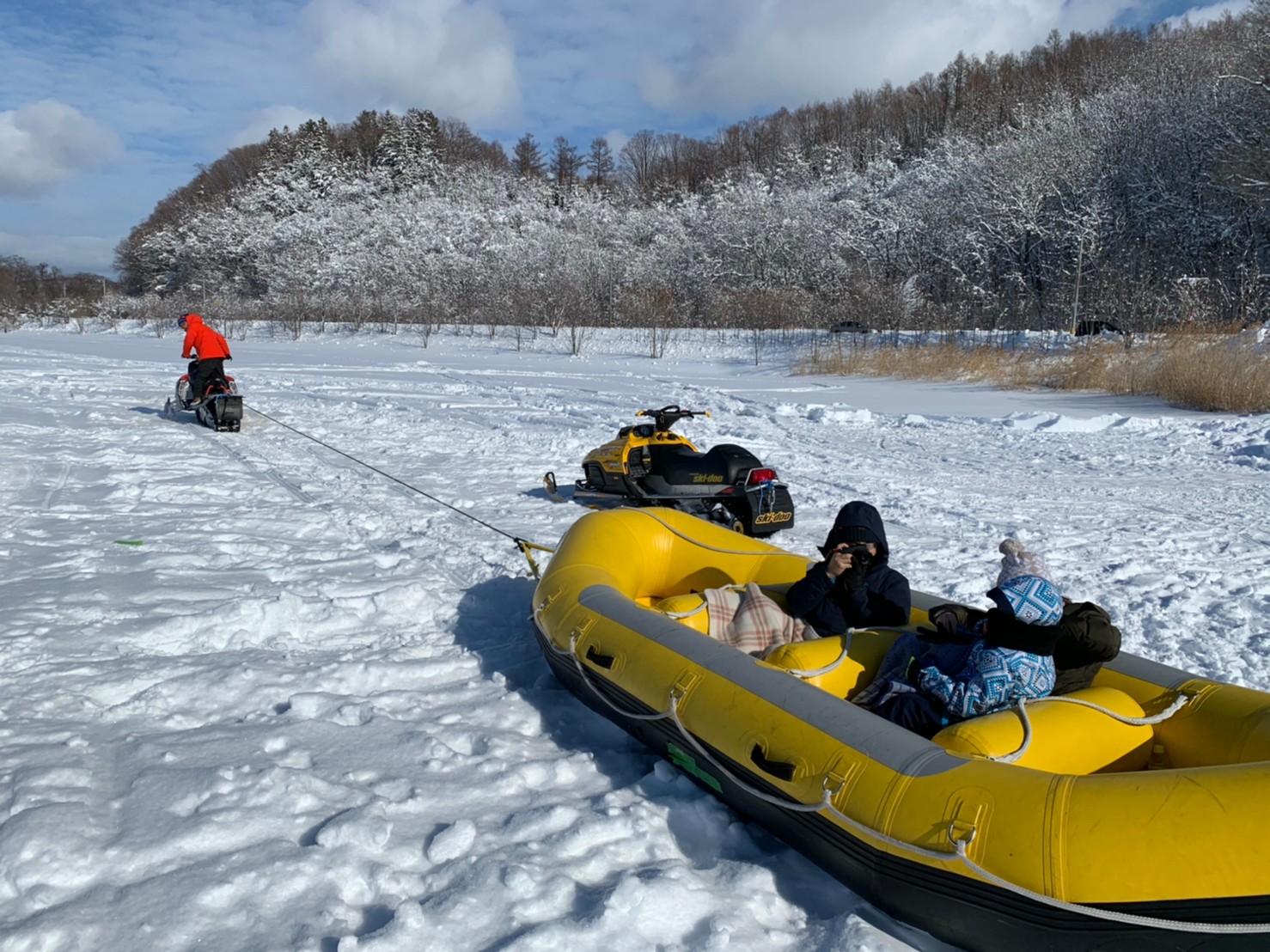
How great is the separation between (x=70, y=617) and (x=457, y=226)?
42.4m

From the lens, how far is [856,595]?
146 inches

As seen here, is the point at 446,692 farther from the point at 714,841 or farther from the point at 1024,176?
the point at 1024,176

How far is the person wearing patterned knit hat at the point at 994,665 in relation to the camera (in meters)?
2.67

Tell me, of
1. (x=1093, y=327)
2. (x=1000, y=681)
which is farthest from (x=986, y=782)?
(x=1093, y=327)

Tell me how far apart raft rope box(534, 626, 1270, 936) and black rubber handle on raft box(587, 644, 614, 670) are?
327mm

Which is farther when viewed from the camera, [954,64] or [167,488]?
[954,64]

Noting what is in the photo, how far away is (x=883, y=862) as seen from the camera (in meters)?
2.30

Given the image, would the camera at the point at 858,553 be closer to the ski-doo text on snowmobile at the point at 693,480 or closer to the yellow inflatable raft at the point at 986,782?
the yellow inflatable raft at the point at 986,782

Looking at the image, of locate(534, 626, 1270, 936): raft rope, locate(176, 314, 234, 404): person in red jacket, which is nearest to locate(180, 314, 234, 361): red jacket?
locate(176, 314, 234, 404): person in red jacket

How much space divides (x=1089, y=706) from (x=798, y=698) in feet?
2.82

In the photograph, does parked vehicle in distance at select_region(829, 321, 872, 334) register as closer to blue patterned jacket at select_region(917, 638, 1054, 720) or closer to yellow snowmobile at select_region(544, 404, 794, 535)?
yellow snowmobile at select_region(544, 404, 794, 535)

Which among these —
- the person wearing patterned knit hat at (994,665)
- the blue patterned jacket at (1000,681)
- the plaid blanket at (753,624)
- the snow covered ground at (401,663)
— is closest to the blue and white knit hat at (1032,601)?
the person wearing patterned knit hat at (994,665)

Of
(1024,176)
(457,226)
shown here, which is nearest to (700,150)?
(457,226)

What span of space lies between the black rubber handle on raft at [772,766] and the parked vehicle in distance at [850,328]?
20.9 meters
